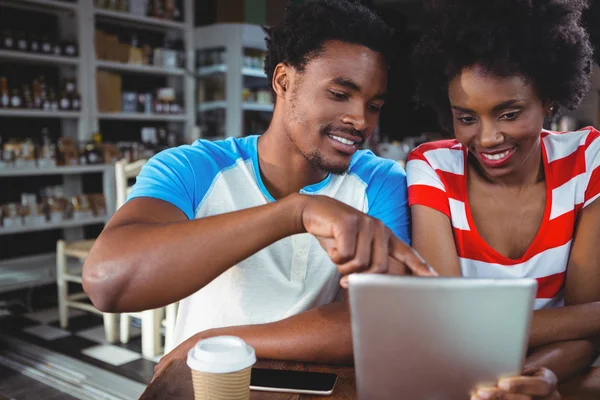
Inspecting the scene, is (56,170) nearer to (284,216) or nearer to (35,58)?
(35,58)

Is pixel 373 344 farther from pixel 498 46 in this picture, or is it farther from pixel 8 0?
pixel 8 0

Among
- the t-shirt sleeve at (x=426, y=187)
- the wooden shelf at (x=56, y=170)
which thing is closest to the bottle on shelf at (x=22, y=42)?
the wooden shelf at (x=56, y=170)

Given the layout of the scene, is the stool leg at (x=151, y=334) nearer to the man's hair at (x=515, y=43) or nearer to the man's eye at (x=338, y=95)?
the man's eye at (x=338, y=95)

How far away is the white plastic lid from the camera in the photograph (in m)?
0.70

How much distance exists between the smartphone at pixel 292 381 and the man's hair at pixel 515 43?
717mm

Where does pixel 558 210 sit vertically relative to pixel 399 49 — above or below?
below

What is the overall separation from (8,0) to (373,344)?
424cm

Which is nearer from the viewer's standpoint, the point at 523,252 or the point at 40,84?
the point at 523,252

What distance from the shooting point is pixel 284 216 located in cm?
89

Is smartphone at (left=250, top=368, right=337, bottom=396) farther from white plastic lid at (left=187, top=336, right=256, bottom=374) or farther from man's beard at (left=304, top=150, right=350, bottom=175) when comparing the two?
man's beard at (left=304, top=150, right=350, bottom=175)

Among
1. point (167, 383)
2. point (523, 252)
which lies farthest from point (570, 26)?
point (167, 383)

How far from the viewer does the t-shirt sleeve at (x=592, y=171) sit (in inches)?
46.8

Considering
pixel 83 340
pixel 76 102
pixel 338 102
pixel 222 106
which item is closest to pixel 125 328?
pixel 83 340

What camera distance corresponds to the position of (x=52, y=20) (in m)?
4.33
